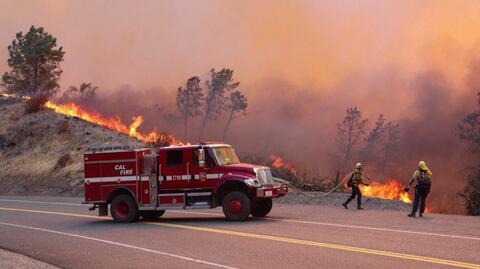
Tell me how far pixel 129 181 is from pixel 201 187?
2598 mm

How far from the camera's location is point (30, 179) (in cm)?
4378

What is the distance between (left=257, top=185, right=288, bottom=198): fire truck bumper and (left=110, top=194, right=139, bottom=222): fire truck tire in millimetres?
4378

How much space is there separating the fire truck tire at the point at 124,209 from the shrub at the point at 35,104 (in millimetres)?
38757

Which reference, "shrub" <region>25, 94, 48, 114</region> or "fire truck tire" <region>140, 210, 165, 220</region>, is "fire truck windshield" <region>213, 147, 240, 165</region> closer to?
"fire truck tire" <region>140, 210, 165, 220</region>

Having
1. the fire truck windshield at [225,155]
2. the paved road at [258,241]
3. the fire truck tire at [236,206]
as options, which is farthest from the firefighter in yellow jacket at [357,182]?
the fire truck tire at [236,206]

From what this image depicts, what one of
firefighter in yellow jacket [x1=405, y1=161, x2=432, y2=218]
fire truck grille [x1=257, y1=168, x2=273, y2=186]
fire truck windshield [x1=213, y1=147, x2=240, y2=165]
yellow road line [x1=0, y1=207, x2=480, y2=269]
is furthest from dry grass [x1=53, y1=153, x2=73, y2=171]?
firefighter in yellow jacket [x1=405, y1=161, x2=432, y2=218]

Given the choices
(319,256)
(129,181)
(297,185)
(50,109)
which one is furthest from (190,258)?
(50,109)

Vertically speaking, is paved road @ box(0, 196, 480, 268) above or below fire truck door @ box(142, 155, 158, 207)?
below

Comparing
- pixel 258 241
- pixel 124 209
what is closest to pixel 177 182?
pixel 124 209

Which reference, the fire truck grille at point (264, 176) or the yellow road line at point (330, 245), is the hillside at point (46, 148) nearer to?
the fire truck grille at point (264, 176)

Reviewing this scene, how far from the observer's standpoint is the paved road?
1084cm

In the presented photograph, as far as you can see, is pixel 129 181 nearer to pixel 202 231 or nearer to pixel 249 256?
pixel 202 231

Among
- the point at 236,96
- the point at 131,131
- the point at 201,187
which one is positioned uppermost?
the point at 236,96

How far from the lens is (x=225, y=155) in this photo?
18.9m
